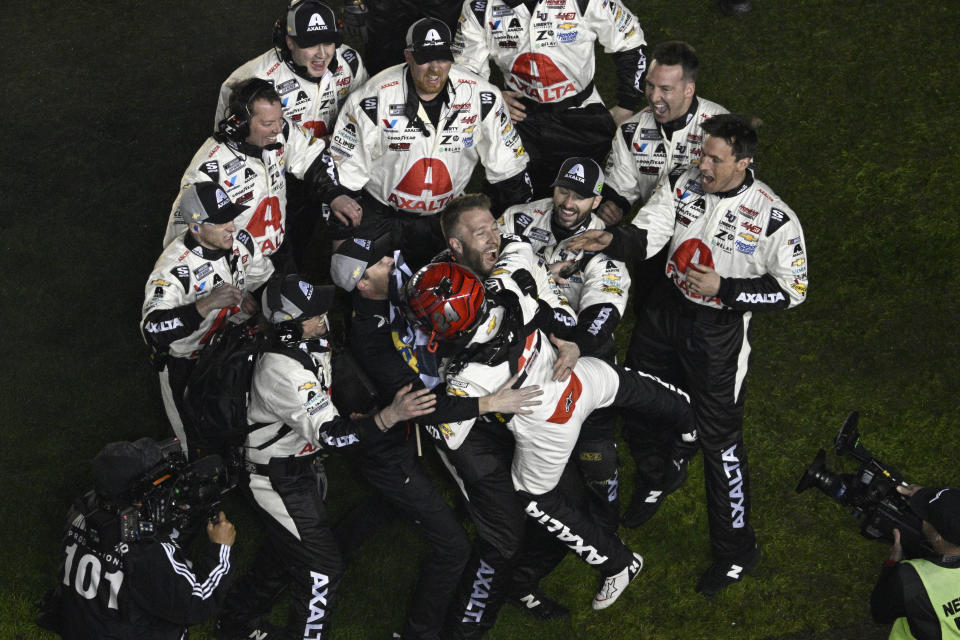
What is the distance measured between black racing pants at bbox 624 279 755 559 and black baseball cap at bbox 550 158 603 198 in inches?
33.9

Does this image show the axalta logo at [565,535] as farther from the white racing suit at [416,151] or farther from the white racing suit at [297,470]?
the white racing suit at [416,151]

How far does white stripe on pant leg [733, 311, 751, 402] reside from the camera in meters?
5.84

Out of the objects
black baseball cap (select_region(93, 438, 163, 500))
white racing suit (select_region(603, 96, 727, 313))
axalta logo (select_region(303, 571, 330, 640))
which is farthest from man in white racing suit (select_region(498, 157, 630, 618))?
black baseball cap (select_region(93, 438, 163, 500))

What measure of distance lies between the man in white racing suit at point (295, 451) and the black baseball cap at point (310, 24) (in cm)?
191

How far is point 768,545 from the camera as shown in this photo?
6.19 metres

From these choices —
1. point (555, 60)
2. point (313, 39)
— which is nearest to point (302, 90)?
point (313, 39)

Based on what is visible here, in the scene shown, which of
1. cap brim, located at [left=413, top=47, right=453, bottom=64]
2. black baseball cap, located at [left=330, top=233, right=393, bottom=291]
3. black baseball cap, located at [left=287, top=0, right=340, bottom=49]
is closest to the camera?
black baseball cap, located at [left=330, top=233, right=393, bottom=291]

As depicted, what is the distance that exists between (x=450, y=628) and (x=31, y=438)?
3.17 m

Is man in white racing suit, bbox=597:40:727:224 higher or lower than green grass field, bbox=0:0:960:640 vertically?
higher

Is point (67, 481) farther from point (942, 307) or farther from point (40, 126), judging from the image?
point (942, 307)

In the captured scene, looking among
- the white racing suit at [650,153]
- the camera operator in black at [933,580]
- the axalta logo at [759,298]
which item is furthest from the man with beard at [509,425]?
the camera operator in black at [933,580]

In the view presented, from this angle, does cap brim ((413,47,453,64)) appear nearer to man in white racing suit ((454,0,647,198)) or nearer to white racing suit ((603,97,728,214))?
man in white racing suit ((454,0,647,198))

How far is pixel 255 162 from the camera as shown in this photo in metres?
5.88

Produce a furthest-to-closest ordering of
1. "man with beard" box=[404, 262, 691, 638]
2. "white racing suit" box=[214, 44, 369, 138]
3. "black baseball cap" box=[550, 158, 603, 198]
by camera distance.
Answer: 1. "white racing suit" box=[214, 44, 369, 138]
2. "black baseball cap" box=[550, 158, 603, 198]
3. "man with beard" box=[404, 262, 691, 638]
